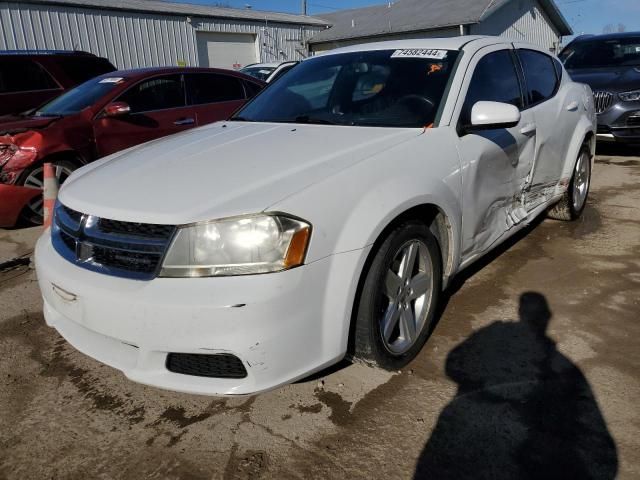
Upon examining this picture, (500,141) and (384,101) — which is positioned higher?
(384,101)

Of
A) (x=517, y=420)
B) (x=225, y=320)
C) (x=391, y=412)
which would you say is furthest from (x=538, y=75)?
(x=225, y=320)

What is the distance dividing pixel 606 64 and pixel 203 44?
→ 16820mm

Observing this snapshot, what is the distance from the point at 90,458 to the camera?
7.06ft

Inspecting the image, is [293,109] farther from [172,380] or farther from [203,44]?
[203,44]

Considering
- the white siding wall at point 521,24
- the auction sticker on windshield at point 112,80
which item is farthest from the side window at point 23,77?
the white siding wall at point 521,24

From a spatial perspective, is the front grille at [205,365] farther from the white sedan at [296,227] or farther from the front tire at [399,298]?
the front tire at [399,298]

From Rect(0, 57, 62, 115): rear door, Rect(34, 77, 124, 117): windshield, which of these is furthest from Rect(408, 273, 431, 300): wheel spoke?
Rect(0, 57, 62, 115): rear door

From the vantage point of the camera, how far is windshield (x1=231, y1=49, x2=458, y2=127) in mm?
2965

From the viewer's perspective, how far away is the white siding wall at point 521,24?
2244cm

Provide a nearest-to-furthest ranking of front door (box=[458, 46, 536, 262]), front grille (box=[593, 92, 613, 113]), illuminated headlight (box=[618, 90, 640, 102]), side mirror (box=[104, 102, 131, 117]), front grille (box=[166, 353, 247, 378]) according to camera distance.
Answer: front grille (box=[166, 353, 247, 378])
front door (box=[458, 46, 536, 262])
side mirror (box=[104, 102, 131, 117])
illuminated headlight (box=[618, 90, 640, 102])
front grille (box=[593, 92, 613, 113])

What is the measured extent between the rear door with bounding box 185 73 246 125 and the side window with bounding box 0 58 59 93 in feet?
8.15

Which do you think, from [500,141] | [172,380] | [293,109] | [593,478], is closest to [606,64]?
[500,141]

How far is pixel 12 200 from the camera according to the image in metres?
5.06

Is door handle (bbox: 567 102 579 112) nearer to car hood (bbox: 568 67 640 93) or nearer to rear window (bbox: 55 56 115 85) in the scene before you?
car hood (bbox: 568 67 640 93)
